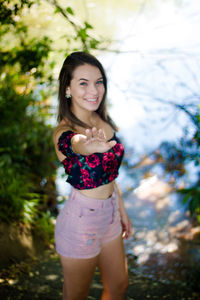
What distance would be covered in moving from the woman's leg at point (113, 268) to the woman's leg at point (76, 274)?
0.31 ft

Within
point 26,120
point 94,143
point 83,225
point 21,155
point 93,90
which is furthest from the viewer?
point 26,120

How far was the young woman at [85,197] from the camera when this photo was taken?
4.77 ft

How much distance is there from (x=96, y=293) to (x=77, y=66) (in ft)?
6.39

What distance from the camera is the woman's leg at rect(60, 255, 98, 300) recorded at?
148 centimetres

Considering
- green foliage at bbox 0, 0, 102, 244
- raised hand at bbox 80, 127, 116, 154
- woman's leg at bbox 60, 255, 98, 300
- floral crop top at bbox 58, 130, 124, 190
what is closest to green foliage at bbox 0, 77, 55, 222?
green foliage at bbox 0, 0, 102, 244

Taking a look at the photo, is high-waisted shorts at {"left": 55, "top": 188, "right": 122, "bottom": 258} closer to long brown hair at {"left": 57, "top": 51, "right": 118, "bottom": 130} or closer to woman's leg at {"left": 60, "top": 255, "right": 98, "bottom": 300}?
woman's leg at {"left": 60, "top": 255, "right": 98, "bottom": 300}

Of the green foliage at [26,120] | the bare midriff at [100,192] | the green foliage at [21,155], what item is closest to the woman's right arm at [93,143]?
the bare midriff at [100,192]

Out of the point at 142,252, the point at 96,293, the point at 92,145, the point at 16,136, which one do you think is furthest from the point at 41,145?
the point at 92,145

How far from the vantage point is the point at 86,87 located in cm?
161

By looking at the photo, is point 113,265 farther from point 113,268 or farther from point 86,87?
point 86,87

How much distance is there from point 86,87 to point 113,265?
1022 mm

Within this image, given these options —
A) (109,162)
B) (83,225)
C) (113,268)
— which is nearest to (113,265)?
(113,268)

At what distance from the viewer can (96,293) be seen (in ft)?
8.16

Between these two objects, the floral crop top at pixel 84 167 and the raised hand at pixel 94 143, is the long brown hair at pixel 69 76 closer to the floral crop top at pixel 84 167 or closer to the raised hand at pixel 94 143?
the floral crop top at pixel 84 167
